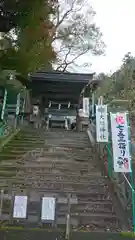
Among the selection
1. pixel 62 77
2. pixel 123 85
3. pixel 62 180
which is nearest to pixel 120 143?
pixel 62 180

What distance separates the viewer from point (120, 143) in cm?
675

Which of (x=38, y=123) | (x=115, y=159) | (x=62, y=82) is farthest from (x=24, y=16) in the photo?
(x=38, y=123)

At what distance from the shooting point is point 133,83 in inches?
784

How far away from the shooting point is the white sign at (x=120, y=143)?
6496mm

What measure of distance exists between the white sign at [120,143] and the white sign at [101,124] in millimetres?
1840

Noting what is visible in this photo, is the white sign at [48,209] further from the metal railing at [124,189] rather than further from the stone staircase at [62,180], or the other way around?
the metal railing at [124,189]

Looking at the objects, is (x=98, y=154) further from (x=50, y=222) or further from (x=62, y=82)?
(x=62, y=82)

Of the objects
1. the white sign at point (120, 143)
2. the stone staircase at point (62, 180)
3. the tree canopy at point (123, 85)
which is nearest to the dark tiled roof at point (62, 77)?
the tree canopy at point (123, 85)

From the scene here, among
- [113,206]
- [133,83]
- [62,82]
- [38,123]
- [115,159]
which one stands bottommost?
[113,206]

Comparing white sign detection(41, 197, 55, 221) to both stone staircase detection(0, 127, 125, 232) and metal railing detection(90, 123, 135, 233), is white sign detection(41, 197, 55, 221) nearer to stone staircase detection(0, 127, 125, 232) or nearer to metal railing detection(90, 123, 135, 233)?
stone staircase detection(0, 127, 125, 232)

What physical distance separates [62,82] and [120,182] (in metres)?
9.00

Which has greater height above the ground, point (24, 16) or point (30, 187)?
point (24, 16)

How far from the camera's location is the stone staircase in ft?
20.1

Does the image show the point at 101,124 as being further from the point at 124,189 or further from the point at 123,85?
the point at 123,85
